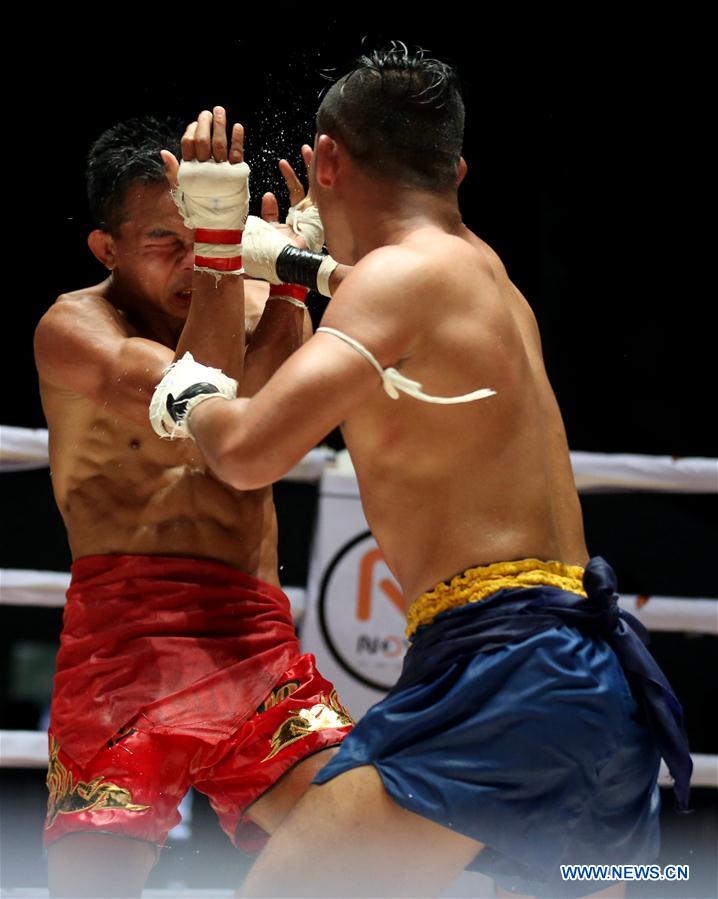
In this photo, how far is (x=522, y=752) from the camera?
1.40 m

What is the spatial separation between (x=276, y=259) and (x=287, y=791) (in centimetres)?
85

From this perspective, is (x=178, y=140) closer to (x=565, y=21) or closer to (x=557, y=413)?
(x=557, y=413)

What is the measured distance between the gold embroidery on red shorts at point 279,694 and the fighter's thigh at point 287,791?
0.11 m

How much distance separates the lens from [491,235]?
3256 mm

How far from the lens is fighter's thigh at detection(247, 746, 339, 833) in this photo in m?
1.92

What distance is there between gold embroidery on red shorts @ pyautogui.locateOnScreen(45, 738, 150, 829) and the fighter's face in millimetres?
830

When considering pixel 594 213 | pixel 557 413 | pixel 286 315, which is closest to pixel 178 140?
pixel 286 315

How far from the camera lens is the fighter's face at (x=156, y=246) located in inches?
85.4

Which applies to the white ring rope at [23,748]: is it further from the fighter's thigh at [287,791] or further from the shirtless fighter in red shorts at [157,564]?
the fighter's thigh at [287,791]

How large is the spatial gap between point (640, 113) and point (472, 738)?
2.77 metres

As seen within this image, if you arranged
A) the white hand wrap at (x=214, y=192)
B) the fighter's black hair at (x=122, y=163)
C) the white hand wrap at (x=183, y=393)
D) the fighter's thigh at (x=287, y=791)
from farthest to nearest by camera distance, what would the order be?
the fighter's black hair at (x=122, y=163), the fighter's thigh at (x=287, y=791), the white hand wrap at (x=214, y=192), the white hand wrap at (x=183, y=393)

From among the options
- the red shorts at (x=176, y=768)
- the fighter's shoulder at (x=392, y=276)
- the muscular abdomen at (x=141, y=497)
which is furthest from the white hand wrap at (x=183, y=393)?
the red shorts at (x=176, y=768)

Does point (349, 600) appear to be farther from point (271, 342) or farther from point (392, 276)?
point (392, 276)

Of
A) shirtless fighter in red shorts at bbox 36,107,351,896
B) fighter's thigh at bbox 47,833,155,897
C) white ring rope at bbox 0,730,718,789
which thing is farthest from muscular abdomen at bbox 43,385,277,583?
white ring rope at bbox 0,730,718,789
